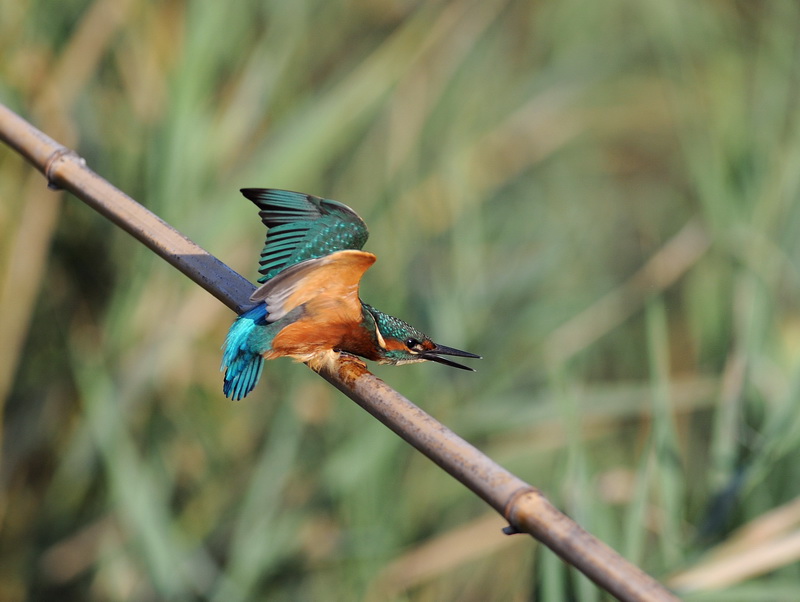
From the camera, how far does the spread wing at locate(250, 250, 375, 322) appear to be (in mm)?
845

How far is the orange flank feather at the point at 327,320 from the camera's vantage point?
96 centimetres

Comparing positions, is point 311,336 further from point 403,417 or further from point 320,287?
point 403,417

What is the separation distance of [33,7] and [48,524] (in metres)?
0.83

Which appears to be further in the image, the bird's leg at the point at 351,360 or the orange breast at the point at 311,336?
the orange breast at the point at 311,336

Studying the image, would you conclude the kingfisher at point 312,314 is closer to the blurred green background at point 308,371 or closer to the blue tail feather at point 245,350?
the blue tail feather at point 245,350

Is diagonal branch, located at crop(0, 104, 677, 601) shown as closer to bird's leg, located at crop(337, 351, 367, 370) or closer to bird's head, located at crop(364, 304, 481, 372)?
bird's leg, located at crop(337, 351, 367, 370)

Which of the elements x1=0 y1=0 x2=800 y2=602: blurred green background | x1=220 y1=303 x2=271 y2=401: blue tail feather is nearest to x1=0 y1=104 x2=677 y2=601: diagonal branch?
x1=220 y1=303 x2=271 y2=401: blue tail feather

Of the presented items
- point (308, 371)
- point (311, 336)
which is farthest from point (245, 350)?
point (308, 371)

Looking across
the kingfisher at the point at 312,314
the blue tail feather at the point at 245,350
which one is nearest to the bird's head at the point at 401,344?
the kingfisher at the point at 312,314

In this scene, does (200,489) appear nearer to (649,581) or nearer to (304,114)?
(304,114)

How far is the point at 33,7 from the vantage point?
1.50 m

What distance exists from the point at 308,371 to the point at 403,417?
0.92m

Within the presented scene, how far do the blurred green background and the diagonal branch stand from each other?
1.54 feet

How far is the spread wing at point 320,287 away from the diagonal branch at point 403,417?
0.12 feet
